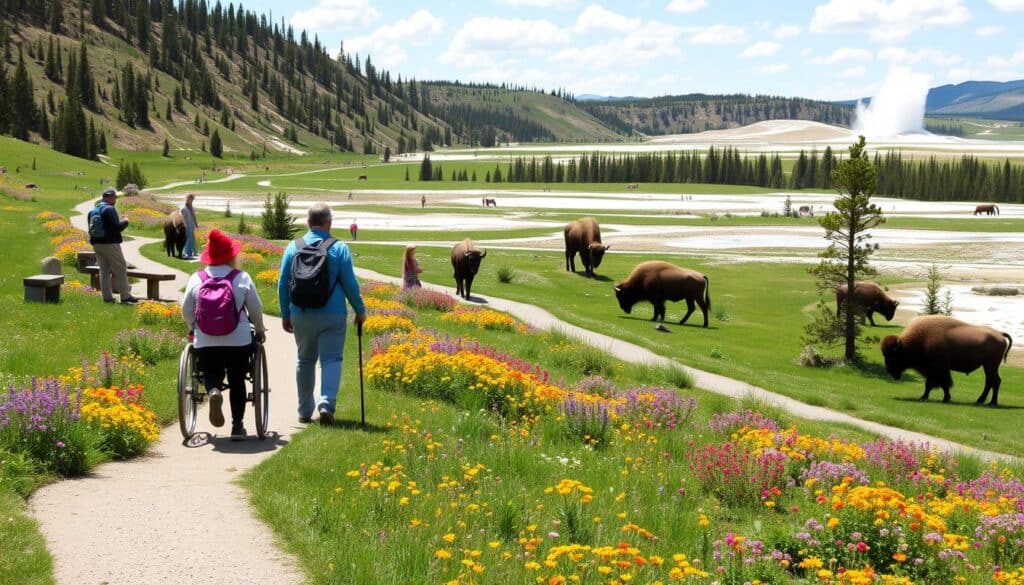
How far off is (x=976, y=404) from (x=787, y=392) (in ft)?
22.6

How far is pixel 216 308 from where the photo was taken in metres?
10.4

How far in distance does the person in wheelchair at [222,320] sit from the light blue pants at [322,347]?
2.25 feet

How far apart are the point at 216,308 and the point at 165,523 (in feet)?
10.5

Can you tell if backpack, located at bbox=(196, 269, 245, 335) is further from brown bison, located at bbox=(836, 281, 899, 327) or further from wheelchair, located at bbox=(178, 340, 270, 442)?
brown bison, located at bbox=(836, 281, 899, 327)

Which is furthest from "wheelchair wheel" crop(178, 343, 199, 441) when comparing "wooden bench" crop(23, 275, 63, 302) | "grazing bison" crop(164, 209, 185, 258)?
"grazing bison" crop(164, 209, 185, 258)

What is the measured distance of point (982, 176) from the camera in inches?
6708

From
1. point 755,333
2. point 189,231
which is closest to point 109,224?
point 189,231

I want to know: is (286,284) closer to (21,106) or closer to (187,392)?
(187,392)

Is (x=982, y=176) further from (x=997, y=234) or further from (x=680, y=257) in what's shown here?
(x=680, y=257)

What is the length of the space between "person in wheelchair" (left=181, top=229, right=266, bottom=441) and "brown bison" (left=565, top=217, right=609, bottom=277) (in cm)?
3715

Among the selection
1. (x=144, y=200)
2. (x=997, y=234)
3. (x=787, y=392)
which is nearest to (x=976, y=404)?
(x=787, y=392)

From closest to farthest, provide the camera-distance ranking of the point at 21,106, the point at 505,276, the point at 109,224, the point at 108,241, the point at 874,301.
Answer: the point at 109,224 → the point at 108,241 → the point at 874,301 → the point at 505,276 → the point at 21,106

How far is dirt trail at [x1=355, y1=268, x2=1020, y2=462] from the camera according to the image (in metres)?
17.3

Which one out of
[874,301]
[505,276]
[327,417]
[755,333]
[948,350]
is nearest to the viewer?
[327,417]
